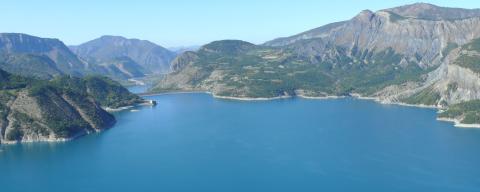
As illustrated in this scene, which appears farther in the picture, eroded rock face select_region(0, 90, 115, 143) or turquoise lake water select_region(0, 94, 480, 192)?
eroded rock face select_region(0, 90, 115, 143)

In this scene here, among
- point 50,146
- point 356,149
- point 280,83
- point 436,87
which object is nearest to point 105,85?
point 280,83

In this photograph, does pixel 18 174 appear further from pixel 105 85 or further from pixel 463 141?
pixel 105 85

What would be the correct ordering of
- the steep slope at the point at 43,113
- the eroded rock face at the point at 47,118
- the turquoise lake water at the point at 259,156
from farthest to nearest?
the steep slope at the point at 43,113 < the eroded rock face at the point at 47,118 < the turquoise lake water at the point at 259,156

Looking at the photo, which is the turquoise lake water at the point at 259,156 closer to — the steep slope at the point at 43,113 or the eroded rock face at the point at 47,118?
the eroded rock face at the point at 47,118

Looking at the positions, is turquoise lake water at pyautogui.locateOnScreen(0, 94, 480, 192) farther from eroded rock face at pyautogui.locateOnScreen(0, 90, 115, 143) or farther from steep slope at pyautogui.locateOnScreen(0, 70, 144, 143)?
steep slope at pyautogui.locateOnScreen(0, 70, 144, 143)

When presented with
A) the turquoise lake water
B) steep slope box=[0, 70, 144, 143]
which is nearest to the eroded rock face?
steep slope box=[0, 70, 144, 143]

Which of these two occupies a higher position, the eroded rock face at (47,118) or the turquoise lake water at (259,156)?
the eroded rock face at (47,118)

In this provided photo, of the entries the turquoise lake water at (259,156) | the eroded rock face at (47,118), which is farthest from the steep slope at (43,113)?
the turquoise lake water at (259,156)
